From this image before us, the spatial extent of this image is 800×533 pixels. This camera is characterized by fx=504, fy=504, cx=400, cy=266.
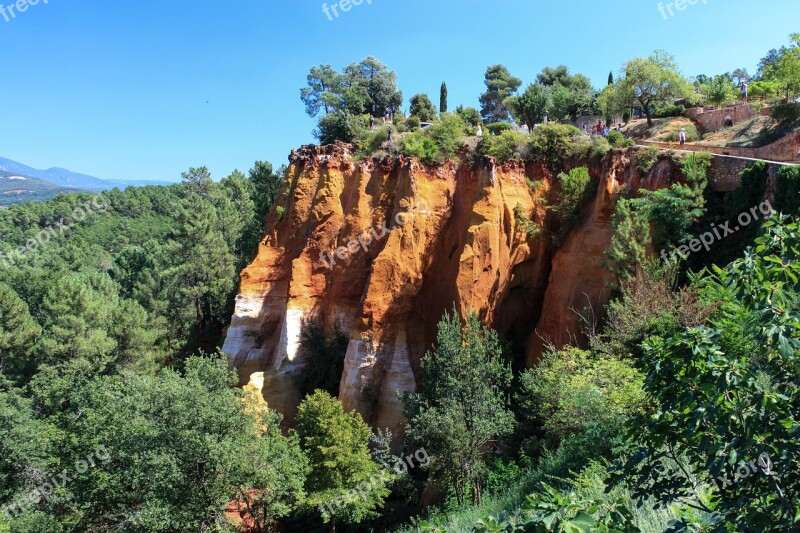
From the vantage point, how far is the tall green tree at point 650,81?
91.4 ft

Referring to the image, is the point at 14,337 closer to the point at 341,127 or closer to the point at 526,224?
the point at 341,127

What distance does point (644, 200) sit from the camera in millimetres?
16766

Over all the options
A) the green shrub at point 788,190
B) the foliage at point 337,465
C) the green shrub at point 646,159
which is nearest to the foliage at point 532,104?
the green shrub at point 646,159

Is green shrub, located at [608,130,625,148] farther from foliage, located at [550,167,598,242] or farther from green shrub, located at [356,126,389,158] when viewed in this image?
green shrub, located at [356,126,389,158]

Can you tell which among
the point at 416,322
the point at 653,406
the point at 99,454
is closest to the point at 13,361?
the point at 99,454

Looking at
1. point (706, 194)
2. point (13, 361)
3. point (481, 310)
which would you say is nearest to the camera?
point (706, 194)

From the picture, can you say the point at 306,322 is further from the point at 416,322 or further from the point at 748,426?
the point at 748,426

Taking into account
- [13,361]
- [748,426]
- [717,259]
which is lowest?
[13,361]

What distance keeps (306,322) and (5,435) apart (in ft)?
37.5

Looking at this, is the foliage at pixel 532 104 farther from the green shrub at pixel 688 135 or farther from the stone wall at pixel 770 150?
the stone wall at pixel 770 150

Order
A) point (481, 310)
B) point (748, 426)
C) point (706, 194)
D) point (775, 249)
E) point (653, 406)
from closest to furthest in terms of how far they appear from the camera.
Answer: point (748, 426), point (775, 249), point (653, 406), point (706, 194), point (481, 310)

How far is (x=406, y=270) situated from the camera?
67.8 ft

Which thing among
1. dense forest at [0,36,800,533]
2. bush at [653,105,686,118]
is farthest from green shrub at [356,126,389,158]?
bush at [653,105,686,118]

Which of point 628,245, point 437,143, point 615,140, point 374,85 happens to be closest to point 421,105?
point 374,85
